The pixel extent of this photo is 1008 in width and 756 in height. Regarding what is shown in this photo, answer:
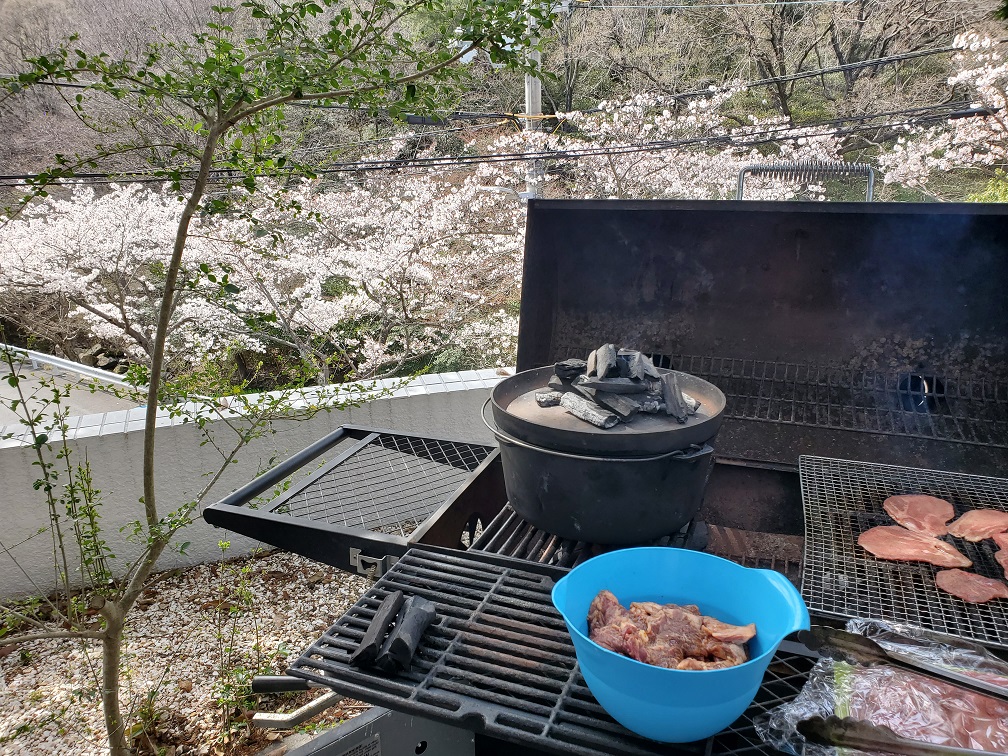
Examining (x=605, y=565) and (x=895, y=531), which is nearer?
(x=605, y=565)

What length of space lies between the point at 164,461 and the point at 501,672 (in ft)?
11.4

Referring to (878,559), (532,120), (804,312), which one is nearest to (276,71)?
(878,559)

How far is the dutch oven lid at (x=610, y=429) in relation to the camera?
1.82 meters

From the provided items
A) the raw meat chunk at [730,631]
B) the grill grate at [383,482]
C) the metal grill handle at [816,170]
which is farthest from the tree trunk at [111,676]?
the metal grill handle at [816,170]

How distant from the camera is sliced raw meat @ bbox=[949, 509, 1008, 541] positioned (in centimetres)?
184

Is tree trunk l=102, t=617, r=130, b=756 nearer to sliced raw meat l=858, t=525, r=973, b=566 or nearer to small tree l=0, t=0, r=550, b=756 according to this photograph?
small tree l=0, t=0, r=550, b=756

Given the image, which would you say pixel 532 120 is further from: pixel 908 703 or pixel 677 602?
pixel 908 703

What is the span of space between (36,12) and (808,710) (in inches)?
627

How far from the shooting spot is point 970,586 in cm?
167

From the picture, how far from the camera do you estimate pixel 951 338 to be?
8.84ft

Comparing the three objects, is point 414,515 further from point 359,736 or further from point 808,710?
point 808,710

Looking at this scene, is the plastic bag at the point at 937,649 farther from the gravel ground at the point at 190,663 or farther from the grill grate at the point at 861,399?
the gravel ground at the point at 190,663

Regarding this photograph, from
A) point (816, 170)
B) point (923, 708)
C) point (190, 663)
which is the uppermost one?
point (816, 170)

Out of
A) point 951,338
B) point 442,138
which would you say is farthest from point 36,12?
point 951,338
